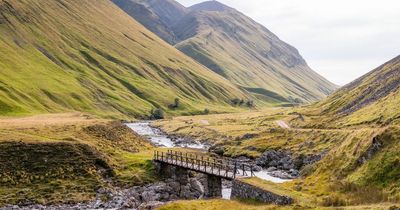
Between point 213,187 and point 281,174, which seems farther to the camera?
point 281,174

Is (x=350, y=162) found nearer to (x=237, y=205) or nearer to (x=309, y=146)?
(x=237, y=205)

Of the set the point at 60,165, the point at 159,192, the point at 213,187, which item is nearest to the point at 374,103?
the point at 159,192

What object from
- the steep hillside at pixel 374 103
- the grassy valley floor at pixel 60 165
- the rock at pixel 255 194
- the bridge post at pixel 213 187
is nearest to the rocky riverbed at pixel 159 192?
the bridge post at pixel 213 187

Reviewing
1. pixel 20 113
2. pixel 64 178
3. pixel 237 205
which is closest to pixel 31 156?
pixel 64 178

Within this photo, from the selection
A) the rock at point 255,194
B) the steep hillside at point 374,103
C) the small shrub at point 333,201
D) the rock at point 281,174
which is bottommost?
the rock at point 281,174

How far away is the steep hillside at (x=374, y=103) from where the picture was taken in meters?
108

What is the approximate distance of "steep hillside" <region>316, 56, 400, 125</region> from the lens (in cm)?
10757

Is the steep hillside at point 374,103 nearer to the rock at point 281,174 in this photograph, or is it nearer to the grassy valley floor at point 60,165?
the rock at point 281,174

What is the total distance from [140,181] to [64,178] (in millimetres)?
12056

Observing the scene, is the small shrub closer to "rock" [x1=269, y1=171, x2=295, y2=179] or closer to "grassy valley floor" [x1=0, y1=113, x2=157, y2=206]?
"rock" [x1=269, y1=171, x2=295, y2=179]

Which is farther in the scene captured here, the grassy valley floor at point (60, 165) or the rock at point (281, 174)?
the rock at point (281, 174)

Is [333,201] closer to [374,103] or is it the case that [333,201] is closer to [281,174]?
[281,174]

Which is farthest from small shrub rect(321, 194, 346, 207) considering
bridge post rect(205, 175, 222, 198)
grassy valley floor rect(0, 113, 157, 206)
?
grassy valley floor rect(0, 113, 157, 206)

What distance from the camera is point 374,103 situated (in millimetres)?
128625
